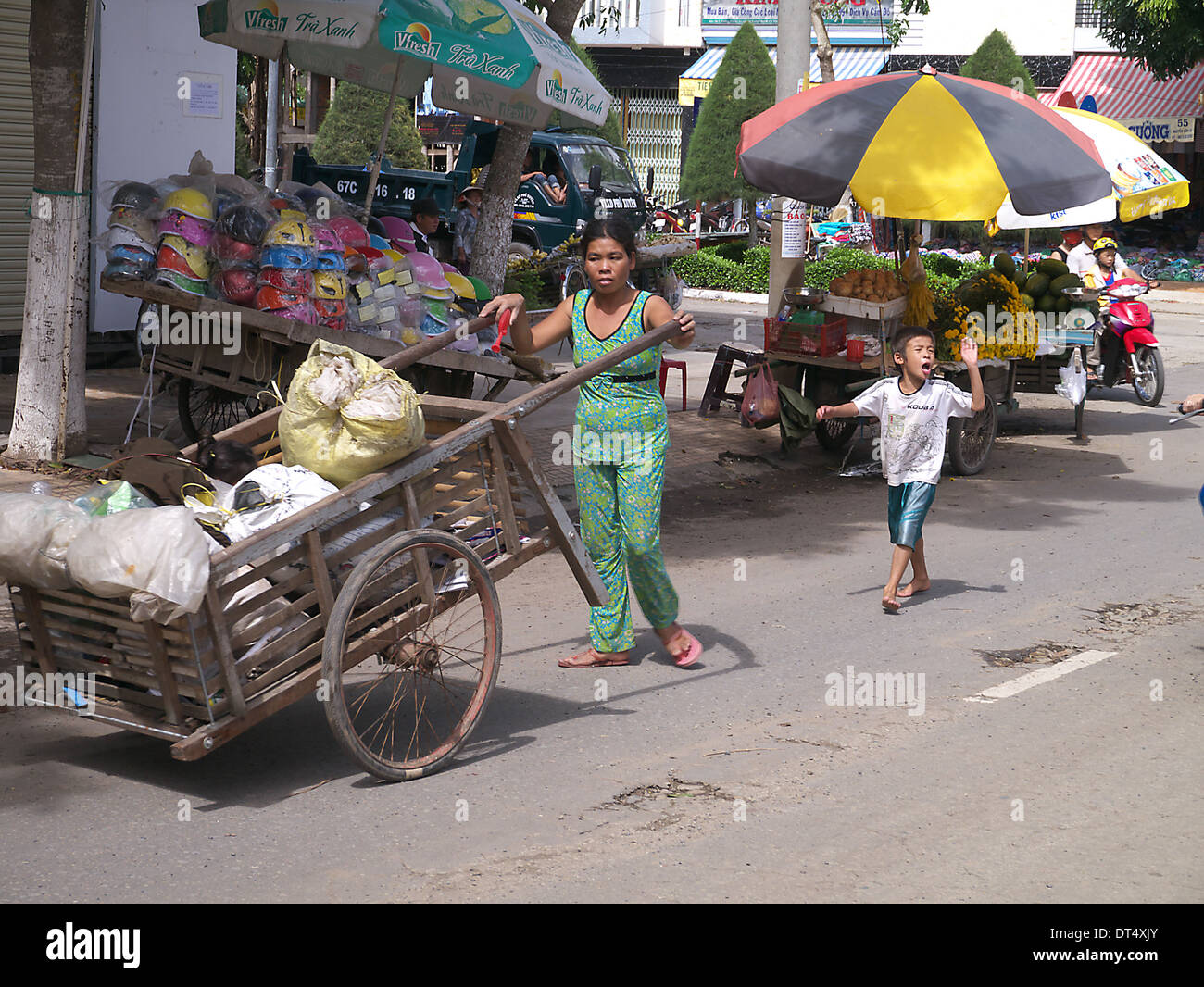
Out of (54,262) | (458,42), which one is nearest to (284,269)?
(54,262)

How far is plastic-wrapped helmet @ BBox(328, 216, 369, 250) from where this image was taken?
28.9 feet

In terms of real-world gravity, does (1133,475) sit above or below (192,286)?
below

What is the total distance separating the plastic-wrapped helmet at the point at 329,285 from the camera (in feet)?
27.8

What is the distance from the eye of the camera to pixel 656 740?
16.6ft

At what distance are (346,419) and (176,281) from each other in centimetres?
422

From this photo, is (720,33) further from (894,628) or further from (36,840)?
(36,840)

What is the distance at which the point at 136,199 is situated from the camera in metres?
8.30

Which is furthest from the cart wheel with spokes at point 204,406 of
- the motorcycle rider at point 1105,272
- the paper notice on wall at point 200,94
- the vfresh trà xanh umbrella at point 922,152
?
the motorcycle rider at point 1105,272

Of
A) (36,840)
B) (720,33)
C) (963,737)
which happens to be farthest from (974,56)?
(36,840)

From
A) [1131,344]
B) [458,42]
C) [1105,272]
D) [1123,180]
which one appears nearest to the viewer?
[458,42]

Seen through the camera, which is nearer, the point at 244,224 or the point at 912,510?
the point at 912,510

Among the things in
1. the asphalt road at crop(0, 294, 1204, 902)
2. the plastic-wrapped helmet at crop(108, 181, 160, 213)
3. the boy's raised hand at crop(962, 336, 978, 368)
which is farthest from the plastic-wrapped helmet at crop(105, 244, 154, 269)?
the boy's raised hand at crop(962, 336, 978, 368)

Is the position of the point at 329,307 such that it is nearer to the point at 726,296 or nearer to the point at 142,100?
the point at 142,100

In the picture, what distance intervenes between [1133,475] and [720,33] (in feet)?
89.0
